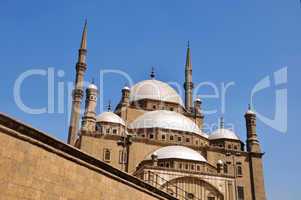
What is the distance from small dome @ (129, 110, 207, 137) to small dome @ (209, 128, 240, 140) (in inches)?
57.9

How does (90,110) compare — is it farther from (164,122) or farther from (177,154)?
(177,154)

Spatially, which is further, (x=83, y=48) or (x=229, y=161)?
(x=83, y=48)

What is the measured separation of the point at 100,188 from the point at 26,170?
1.75m

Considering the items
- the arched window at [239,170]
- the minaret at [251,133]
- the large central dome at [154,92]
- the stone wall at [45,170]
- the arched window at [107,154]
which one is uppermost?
the large central dome at [154,92]

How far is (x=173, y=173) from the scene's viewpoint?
1998 centimetres

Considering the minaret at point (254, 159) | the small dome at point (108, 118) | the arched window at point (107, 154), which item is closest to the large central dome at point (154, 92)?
the small dome at point (108, 118)

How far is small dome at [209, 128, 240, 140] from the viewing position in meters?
27.5

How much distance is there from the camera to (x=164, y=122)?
26.2 m

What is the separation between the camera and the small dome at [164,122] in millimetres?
26098

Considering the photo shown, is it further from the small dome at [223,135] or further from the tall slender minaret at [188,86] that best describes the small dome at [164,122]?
the tall slender minaret at [188,86]

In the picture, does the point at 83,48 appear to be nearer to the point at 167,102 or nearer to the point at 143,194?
the point at 167,102

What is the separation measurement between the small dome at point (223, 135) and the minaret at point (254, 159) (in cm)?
123

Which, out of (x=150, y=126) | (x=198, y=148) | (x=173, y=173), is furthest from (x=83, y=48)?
(x=173, y=173)

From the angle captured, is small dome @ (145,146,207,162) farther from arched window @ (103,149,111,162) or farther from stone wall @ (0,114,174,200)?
stone wall @ (0,114,174,200)
